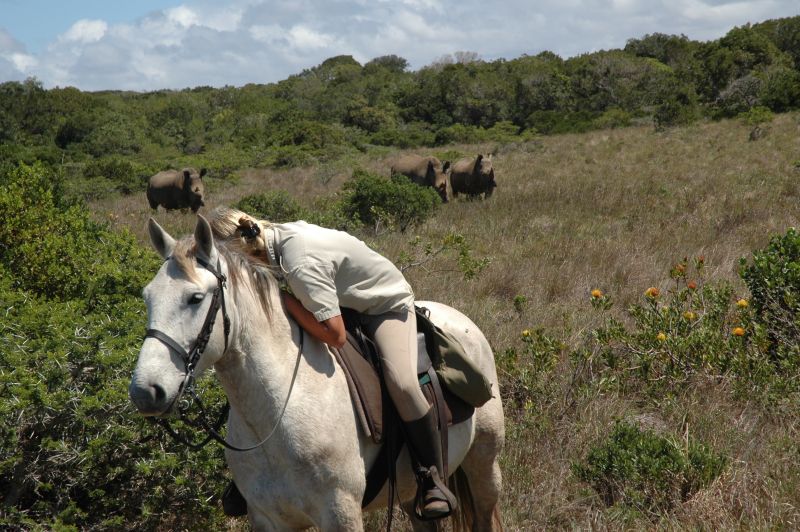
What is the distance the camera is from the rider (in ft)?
10.1

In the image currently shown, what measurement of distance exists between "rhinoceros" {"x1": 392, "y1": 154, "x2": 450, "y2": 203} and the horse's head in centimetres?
1826

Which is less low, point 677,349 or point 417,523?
point 677,349

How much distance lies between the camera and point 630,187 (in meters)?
15.5

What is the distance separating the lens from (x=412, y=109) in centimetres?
5162

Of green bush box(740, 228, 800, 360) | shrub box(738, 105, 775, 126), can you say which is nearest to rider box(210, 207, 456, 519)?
green bush box(740, 228, 800, 360)

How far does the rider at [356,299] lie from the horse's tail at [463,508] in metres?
0.75

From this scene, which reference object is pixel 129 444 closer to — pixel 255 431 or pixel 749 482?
pixel 255 431

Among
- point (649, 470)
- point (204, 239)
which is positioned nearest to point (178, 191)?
point (649, 470)

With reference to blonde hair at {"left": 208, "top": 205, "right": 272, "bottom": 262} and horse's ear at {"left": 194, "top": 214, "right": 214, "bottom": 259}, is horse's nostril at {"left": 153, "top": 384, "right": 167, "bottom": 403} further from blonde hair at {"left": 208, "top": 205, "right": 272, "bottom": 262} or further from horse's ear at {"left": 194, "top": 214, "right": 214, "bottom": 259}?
blonde hair at {"left": 208, "top": 205, "right": 272, "bottom": 262}

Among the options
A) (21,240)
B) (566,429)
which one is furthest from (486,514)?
(21,240)

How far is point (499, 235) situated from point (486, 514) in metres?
8.12

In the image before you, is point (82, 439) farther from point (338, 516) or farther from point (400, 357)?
point (400, 357)

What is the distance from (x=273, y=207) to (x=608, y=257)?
21.6ft

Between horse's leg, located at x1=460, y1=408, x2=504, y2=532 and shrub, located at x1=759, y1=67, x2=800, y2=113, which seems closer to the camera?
horse's leg, located at x1=460, y1=408, x2=504, y2=532
